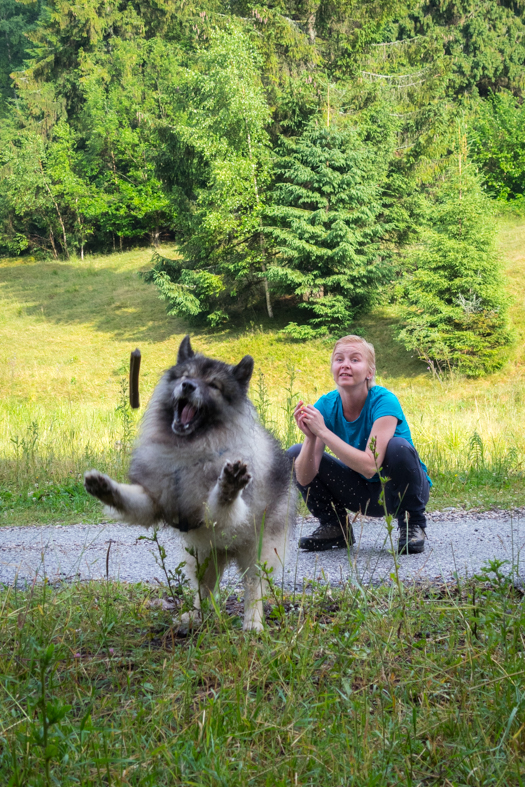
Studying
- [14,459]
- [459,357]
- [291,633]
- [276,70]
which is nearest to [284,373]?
[459,357]

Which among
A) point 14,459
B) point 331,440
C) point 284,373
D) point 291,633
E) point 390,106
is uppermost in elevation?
point 390,106

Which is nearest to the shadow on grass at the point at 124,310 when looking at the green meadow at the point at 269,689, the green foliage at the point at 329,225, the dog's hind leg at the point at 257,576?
the green foliage at the point at 329,225

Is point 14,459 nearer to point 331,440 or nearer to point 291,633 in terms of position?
point 331,440

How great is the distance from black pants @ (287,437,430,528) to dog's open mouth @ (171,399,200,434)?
61.9 inches

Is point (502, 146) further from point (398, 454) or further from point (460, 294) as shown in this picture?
point (398, 454)

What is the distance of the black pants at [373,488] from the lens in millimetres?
4566

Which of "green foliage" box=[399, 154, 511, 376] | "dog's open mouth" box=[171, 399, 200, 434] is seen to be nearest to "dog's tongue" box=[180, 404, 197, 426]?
"dog's open mouth" box=[171, 399, 200, 434]

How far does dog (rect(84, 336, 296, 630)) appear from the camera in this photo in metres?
2.97

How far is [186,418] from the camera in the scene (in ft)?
10.5

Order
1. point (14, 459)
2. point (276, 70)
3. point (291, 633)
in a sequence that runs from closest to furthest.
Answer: point (291, 633)
point (14, 459)
point (276, 70)

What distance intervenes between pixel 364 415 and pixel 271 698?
255cm

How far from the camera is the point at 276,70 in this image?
2630 cm

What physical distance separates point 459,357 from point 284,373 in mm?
6147

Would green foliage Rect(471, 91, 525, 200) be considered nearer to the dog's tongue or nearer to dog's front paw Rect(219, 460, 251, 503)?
the dog's tongue
